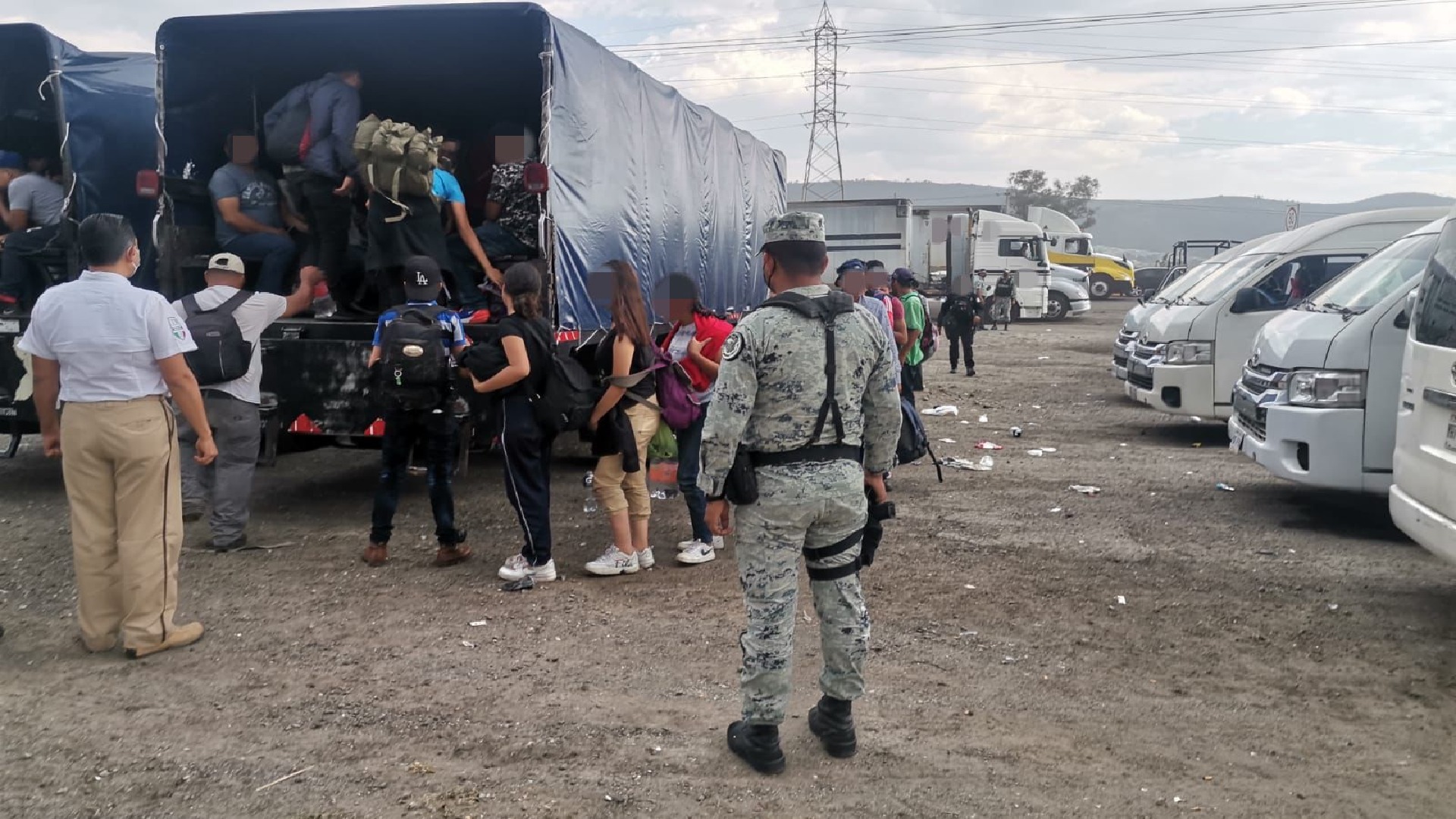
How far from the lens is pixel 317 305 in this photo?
775 cm

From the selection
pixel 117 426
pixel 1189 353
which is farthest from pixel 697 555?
pixel 1189 353

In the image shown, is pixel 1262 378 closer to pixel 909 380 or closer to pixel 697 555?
pixel 909 380

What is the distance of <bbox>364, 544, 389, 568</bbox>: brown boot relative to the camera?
6.18 metres

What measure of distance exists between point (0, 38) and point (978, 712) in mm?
8363

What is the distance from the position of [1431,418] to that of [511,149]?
6.09m

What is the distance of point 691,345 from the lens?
5926 millimetres

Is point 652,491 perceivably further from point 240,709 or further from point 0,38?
point 0,38

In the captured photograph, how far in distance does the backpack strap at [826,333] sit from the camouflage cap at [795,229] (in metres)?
0.19

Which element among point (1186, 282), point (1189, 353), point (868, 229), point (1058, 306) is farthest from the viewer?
point (1058, 306)

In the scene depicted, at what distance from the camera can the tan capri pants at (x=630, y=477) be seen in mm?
5871

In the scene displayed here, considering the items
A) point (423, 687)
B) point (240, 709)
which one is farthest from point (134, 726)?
point (423, 687)

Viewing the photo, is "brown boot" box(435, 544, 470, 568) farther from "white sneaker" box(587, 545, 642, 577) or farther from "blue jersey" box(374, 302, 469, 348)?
"blue jersey" box(374, 302, 469, 348)

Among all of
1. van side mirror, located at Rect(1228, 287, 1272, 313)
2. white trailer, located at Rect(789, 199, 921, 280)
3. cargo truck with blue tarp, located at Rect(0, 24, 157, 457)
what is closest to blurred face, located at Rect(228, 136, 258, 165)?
cargo truck with blue tarp, located at Rect(0, 24, 157, 457)

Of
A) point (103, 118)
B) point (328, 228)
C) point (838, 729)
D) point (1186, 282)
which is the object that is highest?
point (103, 118)
